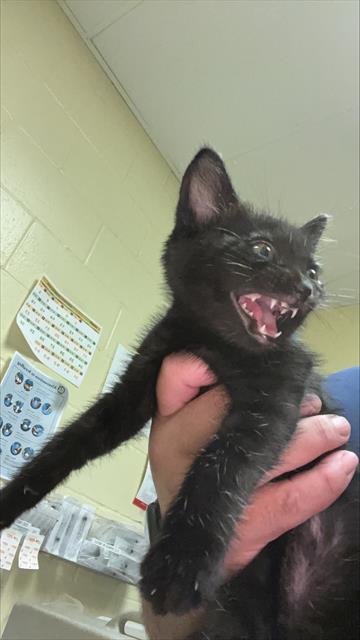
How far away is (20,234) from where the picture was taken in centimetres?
181

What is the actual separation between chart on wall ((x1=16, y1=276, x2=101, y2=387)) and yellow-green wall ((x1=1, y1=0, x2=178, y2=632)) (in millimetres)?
39

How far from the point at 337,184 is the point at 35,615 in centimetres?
288

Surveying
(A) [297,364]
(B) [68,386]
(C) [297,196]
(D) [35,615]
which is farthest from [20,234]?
(C) [297,196]

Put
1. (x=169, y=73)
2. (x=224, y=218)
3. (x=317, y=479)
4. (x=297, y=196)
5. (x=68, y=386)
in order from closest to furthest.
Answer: (x=317, y=479)
(x=224, y=218)
(x=68, y=386)
(x=169, y=73)
(x=297, y=196)

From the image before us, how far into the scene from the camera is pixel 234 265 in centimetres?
102

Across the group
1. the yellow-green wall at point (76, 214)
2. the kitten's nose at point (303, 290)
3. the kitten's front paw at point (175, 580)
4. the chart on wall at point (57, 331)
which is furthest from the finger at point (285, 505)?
the chart on wall at point (57, 331)

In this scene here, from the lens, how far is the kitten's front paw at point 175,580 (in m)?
0.65

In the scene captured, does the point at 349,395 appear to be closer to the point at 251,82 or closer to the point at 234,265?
the point at 234,265

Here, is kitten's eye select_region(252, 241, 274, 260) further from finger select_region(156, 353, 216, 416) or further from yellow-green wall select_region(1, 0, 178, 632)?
yellow-green wall select_region(1, 0, 178, 632)

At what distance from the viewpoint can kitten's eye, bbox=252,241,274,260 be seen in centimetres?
105

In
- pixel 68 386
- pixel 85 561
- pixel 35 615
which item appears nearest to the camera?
pixel 35 615

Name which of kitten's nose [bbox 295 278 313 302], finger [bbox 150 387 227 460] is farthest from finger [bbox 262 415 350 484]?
kitten's nose [bbox 295 278 313 302]

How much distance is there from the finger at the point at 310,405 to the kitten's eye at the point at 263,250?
0.39 m

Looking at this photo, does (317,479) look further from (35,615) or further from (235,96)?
(235,96)
